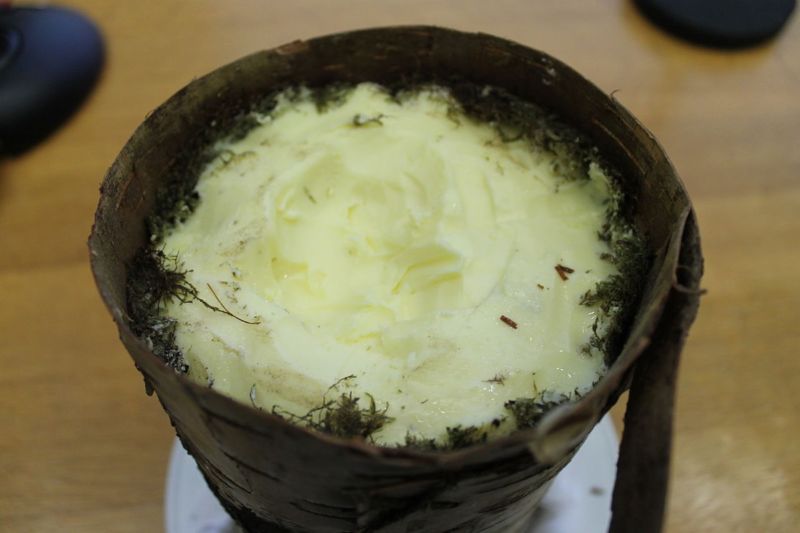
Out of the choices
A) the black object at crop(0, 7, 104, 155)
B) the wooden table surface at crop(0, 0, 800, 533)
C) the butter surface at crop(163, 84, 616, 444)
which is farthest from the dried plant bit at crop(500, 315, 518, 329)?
the black object at crop(0, 7, 104, 155)

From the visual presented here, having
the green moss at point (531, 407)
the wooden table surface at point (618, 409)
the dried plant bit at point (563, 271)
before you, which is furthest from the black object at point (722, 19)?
the green moss at point (531, 407)

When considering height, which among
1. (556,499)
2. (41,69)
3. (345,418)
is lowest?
(556,499)

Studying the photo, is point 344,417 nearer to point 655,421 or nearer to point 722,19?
point 655,421

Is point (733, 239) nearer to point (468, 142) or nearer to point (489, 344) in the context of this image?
point (468, 142)

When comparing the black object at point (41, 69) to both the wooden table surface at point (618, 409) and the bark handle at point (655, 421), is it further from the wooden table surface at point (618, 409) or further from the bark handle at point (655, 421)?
the bark handle at point (655, 421)

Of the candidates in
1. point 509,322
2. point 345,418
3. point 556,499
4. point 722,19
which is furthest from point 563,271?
point 722,19
